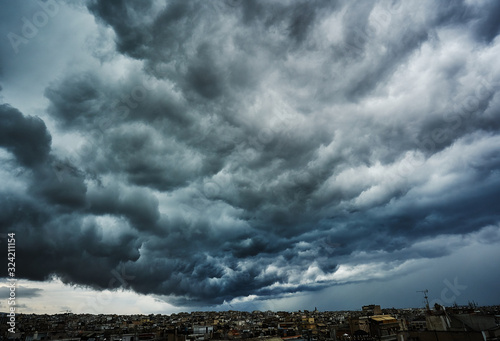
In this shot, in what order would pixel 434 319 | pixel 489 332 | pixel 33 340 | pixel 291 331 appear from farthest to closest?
pixel 291 331 < pixel 33 340 < pixel 434 319 < pixel 489 332

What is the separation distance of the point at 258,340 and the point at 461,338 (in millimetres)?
33989

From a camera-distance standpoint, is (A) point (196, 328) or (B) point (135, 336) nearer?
(B) point (135, 336)

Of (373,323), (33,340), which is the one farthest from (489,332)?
(33,340)

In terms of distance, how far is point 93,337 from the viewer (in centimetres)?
7306

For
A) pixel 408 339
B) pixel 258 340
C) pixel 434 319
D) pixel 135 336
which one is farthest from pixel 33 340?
pixel 434 319

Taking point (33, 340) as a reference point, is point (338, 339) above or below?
below

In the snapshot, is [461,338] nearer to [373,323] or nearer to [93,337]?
[373,323]

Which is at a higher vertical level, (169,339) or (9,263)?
(9,263)

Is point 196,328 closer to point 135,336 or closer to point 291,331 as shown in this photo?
point 135,336

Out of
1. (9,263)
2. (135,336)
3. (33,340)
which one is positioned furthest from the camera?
(135,336)

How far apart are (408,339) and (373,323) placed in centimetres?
2967

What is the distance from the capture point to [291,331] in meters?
105

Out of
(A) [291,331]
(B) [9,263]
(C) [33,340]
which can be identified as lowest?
(A) [291,331]

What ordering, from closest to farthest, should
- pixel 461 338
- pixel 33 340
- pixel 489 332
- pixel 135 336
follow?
pixel 461 338, pixel 489 332, pixel 33 340, pixel 135 336
